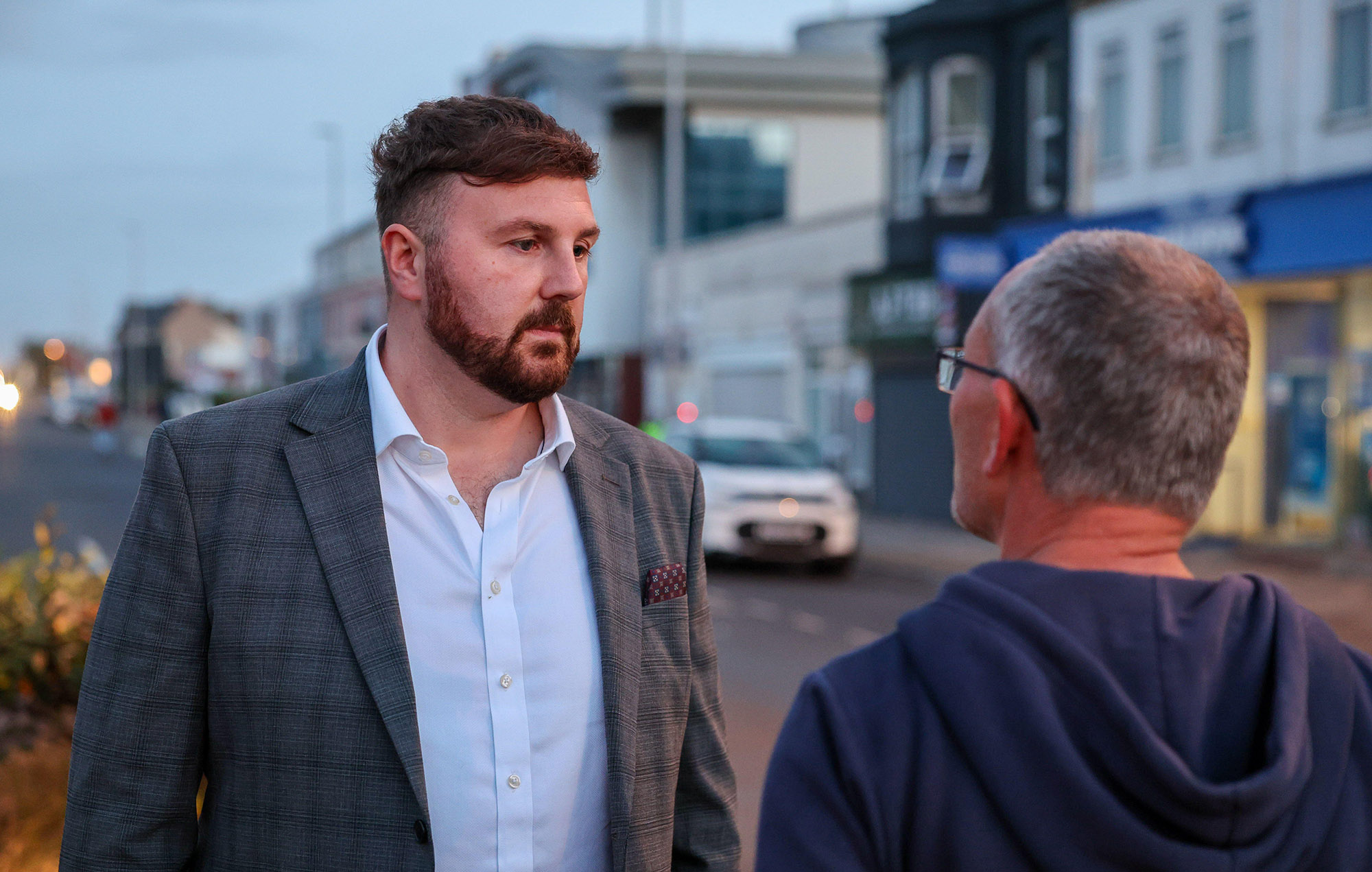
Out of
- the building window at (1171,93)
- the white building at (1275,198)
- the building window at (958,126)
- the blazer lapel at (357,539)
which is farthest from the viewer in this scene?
the building window at (958,126)

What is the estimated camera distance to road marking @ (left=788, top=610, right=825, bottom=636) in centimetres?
1197

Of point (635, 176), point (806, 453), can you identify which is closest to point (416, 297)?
point (806, 453)

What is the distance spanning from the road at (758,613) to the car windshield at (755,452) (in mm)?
1254

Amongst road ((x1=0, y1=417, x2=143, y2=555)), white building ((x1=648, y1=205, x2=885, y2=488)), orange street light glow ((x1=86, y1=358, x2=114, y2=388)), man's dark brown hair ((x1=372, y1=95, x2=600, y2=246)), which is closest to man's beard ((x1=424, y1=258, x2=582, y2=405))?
man's dark brown hair ((x1=372, y1=95, x2=600, y2=246))

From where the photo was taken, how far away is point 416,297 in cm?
247

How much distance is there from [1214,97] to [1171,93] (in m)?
1.00

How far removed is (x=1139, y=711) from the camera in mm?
1489

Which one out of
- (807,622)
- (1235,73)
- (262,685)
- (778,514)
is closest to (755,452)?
(778,514)

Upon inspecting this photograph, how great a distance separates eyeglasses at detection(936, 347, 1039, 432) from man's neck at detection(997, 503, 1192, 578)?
11 centimetres

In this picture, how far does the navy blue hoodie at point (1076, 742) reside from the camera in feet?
4.82

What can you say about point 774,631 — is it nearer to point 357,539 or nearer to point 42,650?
point 42,650

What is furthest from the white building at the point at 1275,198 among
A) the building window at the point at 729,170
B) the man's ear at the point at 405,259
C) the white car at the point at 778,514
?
the building window at the point at 729,170

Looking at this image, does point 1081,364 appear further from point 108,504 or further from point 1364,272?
point 108,504

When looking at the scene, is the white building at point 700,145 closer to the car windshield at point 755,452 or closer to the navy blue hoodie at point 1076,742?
the car windshield at point 755,452
